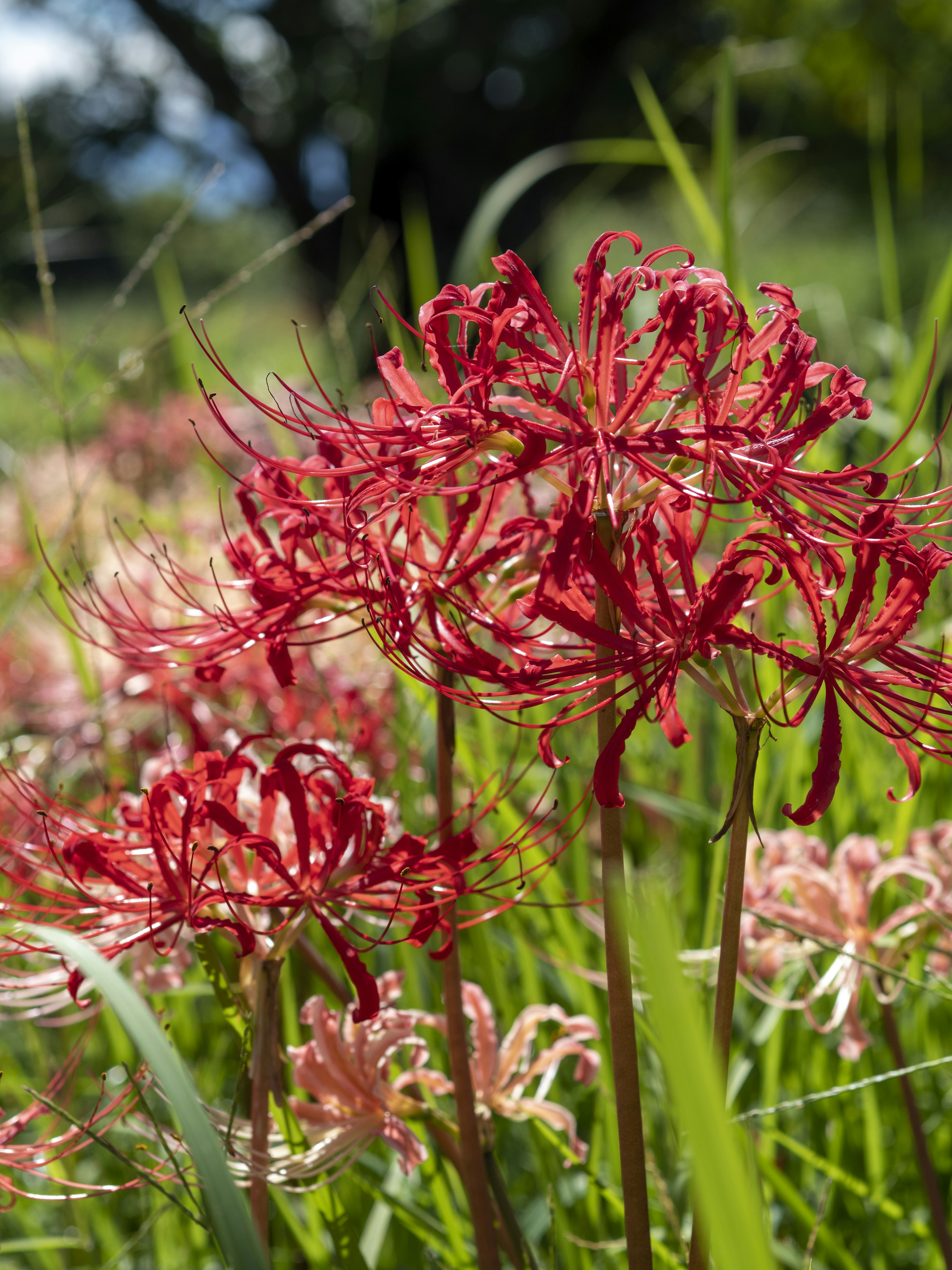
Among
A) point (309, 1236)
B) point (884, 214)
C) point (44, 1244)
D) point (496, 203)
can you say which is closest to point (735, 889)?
point (309, 1236)

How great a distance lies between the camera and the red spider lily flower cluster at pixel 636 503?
63 centimetres

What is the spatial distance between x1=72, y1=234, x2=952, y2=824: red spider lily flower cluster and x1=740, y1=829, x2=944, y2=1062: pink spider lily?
11.7 inches

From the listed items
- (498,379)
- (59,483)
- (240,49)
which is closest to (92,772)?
(498,379)

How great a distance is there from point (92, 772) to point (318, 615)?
3.19 feet

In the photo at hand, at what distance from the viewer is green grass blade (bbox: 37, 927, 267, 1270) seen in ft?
1.67

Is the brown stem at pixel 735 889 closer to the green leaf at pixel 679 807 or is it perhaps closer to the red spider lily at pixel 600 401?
the red spider lily at pixel 600 401

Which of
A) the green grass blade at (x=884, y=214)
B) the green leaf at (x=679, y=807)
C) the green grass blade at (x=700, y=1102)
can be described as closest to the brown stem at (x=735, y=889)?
the green grass blade at (x=700, y=1102)

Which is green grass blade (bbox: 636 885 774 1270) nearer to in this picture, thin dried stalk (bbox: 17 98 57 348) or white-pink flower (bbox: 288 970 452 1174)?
white-pink flower (bbox: 288 970 452 1174)

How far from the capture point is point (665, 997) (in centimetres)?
36

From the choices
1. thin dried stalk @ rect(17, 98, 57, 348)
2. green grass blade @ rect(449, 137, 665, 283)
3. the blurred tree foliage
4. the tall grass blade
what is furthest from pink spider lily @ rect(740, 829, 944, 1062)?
the blurred tree foliage

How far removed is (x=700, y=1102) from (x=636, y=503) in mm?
383

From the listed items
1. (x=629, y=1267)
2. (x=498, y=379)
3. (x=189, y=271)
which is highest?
(x=189, y=271)

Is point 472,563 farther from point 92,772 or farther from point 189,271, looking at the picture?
point 189,271

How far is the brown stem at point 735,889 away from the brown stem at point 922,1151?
363 mm
